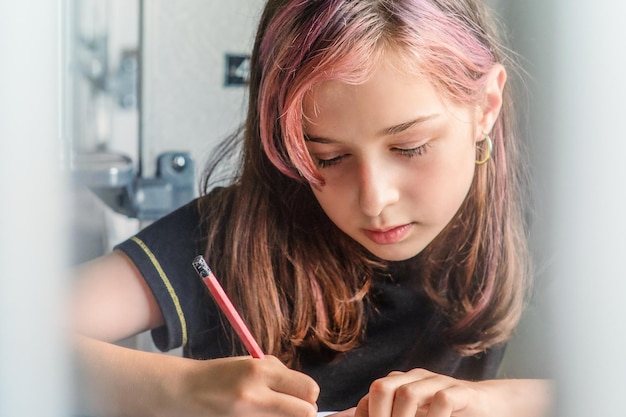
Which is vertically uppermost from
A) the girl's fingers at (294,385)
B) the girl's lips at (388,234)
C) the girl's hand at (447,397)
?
the girl's lips at (388,234)

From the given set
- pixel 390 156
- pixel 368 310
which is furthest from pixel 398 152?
pixel 368 310

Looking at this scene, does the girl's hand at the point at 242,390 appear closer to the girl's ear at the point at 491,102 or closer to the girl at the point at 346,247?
the girl at the point at 346,247

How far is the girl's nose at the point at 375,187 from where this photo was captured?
0.44m

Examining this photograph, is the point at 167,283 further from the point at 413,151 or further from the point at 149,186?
the point at 413,151

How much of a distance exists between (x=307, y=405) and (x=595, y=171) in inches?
7.5

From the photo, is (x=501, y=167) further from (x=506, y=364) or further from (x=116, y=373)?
(x=116, y=373)

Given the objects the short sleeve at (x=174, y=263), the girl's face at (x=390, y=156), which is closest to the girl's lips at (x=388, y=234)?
the girl's face at (x=390, y=156)

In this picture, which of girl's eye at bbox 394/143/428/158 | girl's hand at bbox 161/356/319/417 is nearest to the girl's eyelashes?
girl's eye at bbox 394/143/428/158

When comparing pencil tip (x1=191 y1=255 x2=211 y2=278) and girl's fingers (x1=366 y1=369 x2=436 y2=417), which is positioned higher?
pencil tip (x1=191 y1=255 x2=211 y2=278)

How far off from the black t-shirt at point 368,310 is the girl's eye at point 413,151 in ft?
0.25

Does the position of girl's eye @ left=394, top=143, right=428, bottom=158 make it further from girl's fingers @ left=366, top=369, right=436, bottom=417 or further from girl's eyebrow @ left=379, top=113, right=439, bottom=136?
girl's fingers @ left=366, top=369, right=436, bottom=417

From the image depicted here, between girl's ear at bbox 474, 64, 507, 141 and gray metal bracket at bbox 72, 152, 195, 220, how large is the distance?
16 cm

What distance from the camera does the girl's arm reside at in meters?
0.42

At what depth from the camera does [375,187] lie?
0.44m
